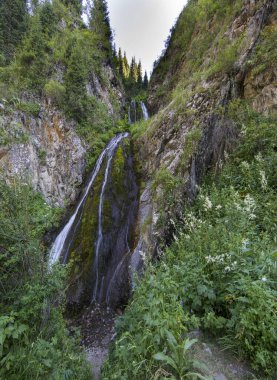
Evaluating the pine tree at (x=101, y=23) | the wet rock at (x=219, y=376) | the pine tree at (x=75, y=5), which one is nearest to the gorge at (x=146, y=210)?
the wet rock at (x=219, y=376)

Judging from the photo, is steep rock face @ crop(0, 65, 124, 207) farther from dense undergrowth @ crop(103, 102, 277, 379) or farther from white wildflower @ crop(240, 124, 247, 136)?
dense undergrowth @ crop(103, 102, 277, 379)

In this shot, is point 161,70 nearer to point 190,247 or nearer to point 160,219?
point 160,219

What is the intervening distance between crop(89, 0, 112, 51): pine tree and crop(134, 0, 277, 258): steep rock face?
1355cm

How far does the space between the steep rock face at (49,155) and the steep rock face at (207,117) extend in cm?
364

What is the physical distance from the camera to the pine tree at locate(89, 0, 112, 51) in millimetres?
18500

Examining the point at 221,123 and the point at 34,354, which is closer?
the point at 34,354

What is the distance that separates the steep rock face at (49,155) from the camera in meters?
8.58

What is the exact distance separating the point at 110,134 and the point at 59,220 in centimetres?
572

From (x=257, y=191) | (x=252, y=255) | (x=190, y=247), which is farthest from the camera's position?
(x=257, y=191)

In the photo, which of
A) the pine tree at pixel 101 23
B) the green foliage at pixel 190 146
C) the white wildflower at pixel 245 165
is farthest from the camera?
the pine tree at pixel 101 23

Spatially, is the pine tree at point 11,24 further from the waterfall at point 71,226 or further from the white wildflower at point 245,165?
the white wildflower at point 245,165

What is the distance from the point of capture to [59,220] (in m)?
8.33

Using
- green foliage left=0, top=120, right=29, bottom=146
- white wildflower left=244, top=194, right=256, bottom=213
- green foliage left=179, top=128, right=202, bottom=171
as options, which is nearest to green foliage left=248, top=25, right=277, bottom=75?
green foliage left=179, top=128, right=202, bottom=171

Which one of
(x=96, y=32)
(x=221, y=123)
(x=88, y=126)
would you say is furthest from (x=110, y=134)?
(x=96, y=32)
